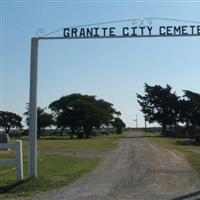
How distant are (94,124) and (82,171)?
84.7 m

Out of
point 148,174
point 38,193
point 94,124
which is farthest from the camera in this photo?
point 94,124

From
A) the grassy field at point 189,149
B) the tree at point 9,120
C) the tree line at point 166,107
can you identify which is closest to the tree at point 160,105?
the tree line at point 166,107

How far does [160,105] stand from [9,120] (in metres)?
48.0

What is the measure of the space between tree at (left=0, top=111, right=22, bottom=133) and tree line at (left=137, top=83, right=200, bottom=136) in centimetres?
4046

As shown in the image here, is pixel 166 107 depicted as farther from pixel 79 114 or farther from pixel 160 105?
pixel 79 114

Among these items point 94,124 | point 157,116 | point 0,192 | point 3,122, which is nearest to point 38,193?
point 0,192

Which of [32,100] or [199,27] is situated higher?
[199,27]

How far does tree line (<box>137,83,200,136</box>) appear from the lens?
111688 mm

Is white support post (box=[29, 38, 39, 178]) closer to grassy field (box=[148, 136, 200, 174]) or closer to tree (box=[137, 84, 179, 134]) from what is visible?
grassy field (box=[148, 136, 200, 174])

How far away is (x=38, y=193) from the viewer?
14469mm

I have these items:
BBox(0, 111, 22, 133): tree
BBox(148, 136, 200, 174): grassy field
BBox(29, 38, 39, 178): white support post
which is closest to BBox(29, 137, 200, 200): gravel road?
BBox(29, 38, 39, 178): white support post

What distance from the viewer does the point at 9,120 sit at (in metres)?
152

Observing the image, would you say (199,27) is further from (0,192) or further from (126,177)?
(0,192)

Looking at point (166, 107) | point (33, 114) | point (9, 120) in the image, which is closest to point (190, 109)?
point (166, 107)
